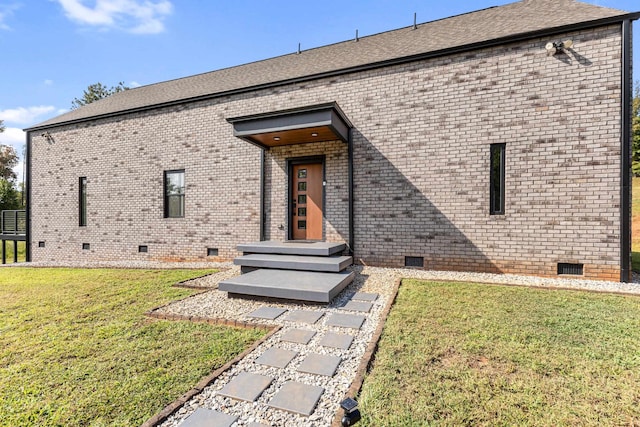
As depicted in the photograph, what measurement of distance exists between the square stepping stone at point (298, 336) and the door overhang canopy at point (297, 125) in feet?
13.9

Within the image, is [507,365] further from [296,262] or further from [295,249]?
[295,249]

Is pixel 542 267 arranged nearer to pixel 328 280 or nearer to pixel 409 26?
pixel 328 280

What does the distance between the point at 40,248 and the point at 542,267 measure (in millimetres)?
17270

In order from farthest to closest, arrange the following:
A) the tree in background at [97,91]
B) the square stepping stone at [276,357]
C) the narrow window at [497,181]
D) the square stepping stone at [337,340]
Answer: the tree in background at [97,91], the narrow window at [497,181], the square stepping stone at [337,340], the square stepping stone at [276,357]

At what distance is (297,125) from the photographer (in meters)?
6.08

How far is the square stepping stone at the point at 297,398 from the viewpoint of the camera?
1.95 meters

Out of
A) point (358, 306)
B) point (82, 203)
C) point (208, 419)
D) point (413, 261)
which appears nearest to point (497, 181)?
point (413, 261)

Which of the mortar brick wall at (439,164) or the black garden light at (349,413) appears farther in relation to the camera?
the mortar brick wall at (439,164)

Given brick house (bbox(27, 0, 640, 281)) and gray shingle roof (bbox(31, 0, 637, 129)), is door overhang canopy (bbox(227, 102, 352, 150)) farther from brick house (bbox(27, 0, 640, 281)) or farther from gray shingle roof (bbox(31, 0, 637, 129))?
gray shingle roof (bbox(31, 0, 637, 129))

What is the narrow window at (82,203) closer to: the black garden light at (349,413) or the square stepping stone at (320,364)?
the square stepping stone at (320,364)

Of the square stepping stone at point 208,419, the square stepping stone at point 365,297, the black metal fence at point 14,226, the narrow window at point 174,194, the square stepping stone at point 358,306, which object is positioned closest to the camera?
the square stepping stone at point 208,419

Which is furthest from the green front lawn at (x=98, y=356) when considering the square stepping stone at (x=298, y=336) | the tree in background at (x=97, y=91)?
the tree in background at (x=97, y=91)

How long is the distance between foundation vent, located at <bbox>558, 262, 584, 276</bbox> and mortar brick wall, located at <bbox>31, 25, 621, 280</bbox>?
14 cm

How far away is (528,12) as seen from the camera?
7.00 meters
